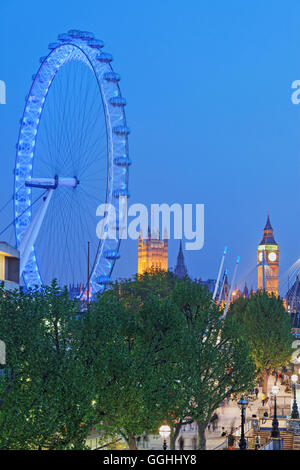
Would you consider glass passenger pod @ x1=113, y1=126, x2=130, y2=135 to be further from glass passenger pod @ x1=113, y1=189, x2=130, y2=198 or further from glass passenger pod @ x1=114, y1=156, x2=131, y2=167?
glass passenger pod @ x1=113, y1=189, x2=130, y2=198

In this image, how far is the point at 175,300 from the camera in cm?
5131

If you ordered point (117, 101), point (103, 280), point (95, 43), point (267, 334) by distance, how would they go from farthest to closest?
point (267, 334) → point (117, 101) → point (103, 280) → point (95, 43)

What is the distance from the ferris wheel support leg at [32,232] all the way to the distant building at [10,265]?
2400mm

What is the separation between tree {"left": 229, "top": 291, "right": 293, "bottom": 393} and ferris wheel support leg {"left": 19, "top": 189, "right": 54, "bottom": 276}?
19529 millimetres

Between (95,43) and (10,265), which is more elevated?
(95,43)

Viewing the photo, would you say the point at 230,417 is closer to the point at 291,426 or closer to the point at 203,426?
the point at 291,426

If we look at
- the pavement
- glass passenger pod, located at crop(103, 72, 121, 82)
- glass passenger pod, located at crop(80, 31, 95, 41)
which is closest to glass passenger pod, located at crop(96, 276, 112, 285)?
the pavement

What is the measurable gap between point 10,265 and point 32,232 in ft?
18.7

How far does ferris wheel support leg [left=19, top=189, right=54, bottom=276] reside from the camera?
61.9 m

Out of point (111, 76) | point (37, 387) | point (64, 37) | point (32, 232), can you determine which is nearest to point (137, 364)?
point (37, 387)

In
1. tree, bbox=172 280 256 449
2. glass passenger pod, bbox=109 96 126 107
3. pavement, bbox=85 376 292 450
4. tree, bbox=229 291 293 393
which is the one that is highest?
glass passenger pod, bbox=109 96 126 107

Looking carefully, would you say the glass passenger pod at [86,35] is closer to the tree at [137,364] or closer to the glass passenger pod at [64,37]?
the glass passenger pod at [64,37]

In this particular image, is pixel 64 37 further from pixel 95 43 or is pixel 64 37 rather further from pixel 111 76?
pixel 111 76

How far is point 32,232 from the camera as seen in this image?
207ft
